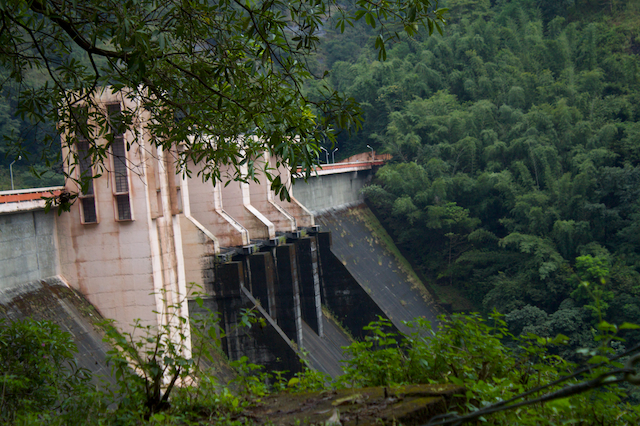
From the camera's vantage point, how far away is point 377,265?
22.3 meters

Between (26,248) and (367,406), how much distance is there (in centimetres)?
793

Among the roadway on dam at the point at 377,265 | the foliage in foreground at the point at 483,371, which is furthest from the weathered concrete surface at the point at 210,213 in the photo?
the foliage in foreground at the point at 483,371

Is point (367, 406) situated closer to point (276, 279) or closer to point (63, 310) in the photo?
point (63, 310)

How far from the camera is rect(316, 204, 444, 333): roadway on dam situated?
20125 millimetres

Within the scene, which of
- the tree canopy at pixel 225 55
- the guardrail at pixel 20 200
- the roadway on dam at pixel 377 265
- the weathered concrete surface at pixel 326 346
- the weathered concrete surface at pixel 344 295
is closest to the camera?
the tree canopy at pixel 225 55

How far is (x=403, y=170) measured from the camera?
80.3 feet

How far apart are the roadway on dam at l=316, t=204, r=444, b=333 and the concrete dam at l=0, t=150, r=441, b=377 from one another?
6 cm

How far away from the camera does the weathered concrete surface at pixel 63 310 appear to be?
8.59 metres

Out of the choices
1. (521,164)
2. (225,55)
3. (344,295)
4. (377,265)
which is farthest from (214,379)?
(521,164)

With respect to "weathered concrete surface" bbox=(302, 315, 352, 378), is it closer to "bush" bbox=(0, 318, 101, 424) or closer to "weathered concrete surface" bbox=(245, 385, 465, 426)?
"bush" bbox=(0, 318, 101, 424)

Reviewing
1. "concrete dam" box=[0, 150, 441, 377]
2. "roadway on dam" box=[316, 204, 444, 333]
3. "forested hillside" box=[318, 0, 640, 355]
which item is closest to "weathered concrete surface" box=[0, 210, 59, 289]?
"concrete dam" box=[0, 150, 441, 377]

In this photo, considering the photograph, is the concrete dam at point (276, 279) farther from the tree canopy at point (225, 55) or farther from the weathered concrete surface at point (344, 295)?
the tree canopy at point (225, 55)

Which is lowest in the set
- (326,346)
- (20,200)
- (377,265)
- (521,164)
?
(326,346)

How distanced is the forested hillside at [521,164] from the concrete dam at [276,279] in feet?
8.14
